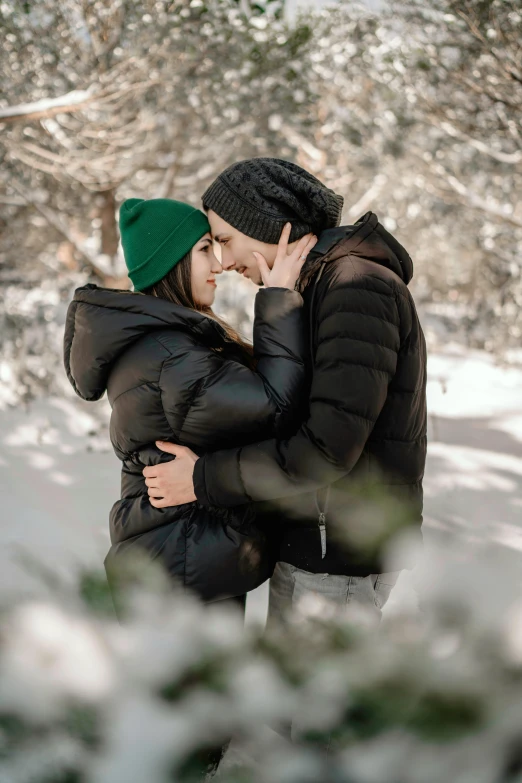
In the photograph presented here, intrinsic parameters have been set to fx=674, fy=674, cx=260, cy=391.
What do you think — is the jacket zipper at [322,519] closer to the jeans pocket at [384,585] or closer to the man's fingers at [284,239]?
the jeans pocket at [384,585]

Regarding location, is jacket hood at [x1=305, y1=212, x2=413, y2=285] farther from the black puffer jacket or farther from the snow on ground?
the snow on ground

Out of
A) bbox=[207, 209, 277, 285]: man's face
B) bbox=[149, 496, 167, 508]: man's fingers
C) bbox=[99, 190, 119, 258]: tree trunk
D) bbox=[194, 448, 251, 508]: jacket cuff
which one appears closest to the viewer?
bbox=[194, 448, 251, 508]: jacket cuff

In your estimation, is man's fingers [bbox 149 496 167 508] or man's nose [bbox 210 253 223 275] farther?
man's nose [bbox 210 253 223 275]

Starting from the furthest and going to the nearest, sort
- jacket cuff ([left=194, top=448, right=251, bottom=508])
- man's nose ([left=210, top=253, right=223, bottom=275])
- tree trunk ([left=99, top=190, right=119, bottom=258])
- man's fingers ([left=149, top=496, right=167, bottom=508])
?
tree trunk ([left=99, top=190, right=119, bottom=258]) < man's nose ([left=210, top=253, right=223, bottom=275]) < man's fingers ([left=149, top=496, right=167, bottom=508]) < jacket cuff ([left=194, top=448, right=251, bottom=508])

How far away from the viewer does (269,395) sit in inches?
68.2

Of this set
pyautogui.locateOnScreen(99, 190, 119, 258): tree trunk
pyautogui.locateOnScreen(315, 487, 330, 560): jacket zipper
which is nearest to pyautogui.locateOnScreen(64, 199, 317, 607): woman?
pyautogui.locateOnScreen(315, 487, 330, 560): jacket zipper

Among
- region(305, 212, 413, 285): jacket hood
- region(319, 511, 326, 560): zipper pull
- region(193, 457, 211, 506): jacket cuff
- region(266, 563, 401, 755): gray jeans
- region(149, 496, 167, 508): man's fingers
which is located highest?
region(305, 212, 413, 285): jacket hood

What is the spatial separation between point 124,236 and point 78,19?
348 inches

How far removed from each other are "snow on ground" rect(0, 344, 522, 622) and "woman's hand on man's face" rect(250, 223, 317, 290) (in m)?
1.27

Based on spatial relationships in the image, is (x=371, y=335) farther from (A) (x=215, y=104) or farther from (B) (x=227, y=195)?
(A) (x=215, y=104)

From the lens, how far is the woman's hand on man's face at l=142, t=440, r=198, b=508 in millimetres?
1833

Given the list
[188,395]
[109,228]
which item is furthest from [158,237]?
[109,228]

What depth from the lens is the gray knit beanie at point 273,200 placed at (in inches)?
74.7

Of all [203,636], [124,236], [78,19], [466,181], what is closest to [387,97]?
[466,181]
